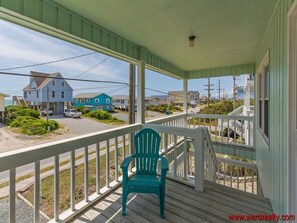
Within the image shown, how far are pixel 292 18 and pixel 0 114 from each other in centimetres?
277

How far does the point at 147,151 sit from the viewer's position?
246 centimetres

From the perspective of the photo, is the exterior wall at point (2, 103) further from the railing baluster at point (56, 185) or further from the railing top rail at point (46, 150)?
the railing baluster at point (56, 185)

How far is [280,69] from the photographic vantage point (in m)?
1.77

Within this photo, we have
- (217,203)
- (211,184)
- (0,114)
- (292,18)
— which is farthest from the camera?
(211,184)

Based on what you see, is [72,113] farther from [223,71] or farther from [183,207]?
[223,71]

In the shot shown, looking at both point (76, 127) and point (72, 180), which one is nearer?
point (72, 180)

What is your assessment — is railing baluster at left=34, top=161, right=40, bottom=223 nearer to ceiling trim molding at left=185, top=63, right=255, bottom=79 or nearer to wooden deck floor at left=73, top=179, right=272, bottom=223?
wooden deck floor at left=73, top=179, right=272, bottom=223

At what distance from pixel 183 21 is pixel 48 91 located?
80.6 inches

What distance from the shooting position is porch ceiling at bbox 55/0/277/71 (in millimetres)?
2006

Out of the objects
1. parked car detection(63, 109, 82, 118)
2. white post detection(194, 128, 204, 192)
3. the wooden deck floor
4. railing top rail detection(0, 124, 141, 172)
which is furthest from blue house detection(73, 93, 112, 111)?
white post detection(194, 128, 204, 192)

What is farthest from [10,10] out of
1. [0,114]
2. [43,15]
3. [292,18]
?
[292,18]

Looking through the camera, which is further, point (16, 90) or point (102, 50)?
point (102, 50)

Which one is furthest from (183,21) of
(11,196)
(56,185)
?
(11,196)

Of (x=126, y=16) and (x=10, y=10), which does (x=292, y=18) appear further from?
(x=10, y=10)
